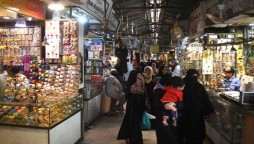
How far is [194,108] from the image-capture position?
586cm

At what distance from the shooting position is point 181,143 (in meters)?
6.36

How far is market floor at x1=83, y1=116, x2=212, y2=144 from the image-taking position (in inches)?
274

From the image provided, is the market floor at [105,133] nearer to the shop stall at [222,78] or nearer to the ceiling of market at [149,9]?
the shop stall at [222,78]

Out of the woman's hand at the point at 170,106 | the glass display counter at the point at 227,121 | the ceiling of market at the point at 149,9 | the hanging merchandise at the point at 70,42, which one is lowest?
the glass display counter at the point at 227,121

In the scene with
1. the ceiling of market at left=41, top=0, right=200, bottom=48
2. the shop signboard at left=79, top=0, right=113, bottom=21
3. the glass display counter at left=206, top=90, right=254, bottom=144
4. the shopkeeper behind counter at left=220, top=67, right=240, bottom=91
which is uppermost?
the ceiling of market at left=41, top=0, right=200, bottom=48

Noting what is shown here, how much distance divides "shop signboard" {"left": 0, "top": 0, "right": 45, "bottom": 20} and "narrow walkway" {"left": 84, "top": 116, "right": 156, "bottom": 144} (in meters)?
3.31

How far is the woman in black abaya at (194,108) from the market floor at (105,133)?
38.4 inches

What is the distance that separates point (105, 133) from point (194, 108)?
291cm

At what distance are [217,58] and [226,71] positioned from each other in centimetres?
156

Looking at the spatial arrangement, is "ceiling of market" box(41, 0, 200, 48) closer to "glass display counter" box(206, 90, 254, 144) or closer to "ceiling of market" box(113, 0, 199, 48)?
"ceiling of market" box(113, 0, 199, 48)

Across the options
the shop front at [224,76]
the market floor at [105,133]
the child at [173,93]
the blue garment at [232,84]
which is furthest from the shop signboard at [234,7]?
the market floor at [105,133]

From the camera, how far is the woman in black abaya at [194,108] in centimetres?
581

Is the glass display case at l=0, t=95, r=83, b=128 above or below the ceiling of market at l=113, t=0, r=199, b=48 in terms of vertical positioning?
below

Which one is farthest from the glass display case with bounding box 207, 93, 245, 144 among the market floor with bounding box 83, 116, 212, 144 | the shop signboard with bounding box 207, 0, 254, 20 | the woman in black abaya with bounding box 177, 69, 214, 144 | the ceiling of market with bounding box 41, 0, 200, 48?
the ceiling of market with bounding box 41, 0, 200, 48
